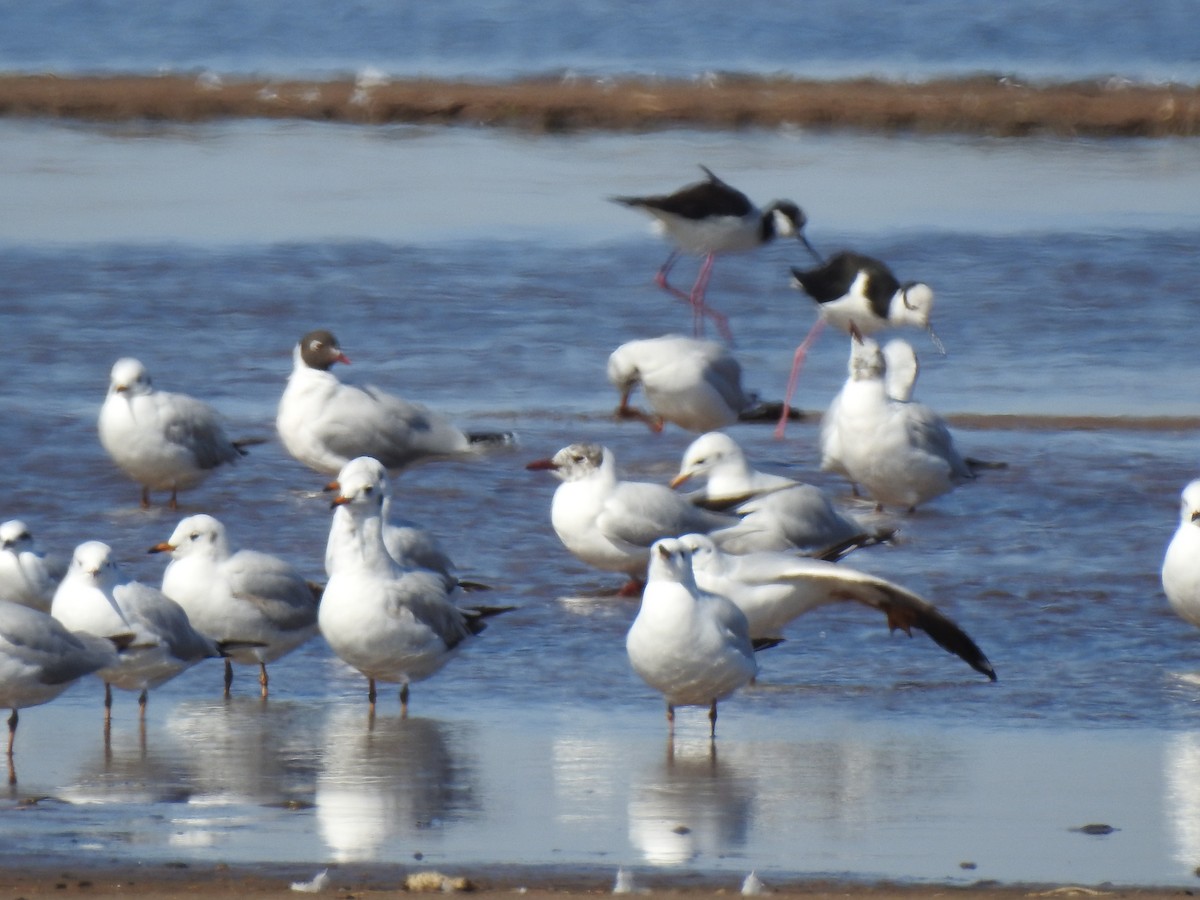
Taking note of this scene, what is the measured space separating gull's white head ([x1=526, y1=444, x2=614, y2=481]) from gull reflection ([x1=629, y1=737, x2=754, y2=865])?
2.30m

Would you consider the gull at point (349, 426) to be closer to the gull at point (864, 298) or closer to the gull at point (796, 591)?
the gull at point (796, 591)

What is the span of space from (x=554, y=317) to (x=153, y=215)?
479cm

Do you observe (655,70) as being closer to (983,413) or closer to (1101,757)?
(983,413)

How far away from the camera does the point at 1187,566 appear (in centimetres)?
744

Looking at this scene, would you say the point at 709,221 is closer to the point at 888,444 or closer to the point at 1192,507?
the point at 888,444

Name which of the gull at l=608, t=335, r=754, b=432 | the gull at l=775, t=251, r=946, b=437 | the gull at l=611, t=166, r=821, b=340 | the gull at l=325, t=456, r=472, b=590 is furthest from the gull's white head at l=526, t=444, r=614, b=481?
the gull at l=611, t=166, r=821, b=340

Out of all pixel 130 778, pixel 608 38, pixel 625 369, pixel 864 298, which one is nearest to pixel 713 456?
pixel 625 369

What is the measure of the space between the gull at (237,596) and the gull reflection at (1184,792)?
2.68 meters

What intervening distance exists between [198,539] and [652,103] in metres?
17.6

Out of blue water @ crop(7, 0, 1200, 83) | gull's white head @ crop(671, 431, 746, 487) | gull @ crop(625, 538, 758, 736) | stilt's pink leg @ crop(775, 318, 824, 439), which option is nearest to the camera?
gull @ crop(625, 538, 758, 736)

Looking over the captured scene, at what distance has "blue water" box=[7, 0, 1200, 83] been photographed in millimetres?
26656

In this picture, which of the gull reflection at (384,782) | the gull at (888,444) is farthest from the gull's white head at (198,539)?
the gull at (888,444)

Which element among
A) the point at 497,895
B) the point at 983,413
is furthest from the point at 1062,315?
the point at 497,895

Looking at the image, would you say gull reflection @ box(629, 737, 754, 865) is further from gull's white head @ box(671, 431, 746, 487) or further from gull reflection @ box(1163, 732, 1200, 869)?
gull's white head @ box(671, 431, 746, 487)
